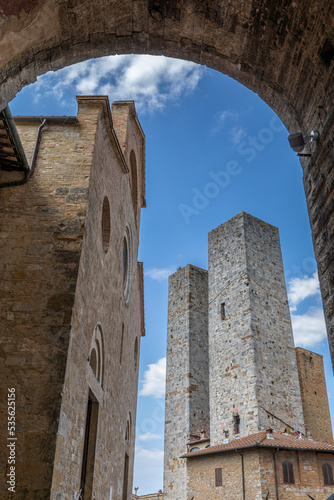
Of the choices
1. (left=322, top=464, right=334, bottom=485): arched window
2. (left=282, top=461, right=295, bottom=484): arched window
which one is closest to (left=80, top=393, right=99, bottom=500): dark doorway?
(left=282, top=461, right=295, bottom=484): arched window

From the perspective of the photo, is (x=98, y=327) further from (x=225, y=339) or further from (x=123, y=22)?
(x=225, y=339)

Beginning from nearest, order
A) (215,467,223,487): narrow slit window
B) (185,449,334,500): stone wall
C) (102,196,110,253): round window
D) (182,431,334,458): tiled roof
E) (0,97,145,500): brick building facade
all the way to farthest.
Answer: (0,97,145,500): brick building facade < (102,196,110,253): round window < (185,449,334,500): stone wall < (182,431,334,458): tiled roof < (215,467,223,487): narrow slit window

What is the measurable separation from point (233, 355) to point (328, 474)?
18.2ft

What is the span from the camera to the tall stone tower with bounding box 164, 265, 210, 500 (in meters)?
20.3

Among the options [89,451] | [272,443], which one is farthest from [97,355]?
[272,443]

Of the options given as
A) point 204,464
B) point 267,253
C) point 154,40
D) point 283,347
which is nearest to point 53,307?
point 154,40

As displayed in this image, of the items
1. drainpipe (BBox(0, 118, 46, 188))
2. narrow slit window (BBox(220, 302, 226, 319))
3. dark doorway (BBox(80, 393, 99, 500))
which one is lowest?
dark doorway (BBox(80, 393, 99, 500))

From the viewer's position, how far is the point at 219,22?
13.0 ft

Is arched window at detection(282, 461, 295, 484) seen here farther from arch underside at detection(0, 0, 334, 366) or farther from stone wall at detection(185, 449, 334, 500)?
arch underside at detection(0, 0, 334, 366)

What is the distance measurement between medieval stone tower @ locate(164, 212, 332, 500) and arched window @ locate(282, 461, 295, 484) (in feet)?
5.40

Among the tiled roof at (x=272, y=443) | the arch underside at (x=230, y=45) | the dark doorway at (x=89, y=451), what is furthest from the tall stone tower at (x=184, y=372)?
the arch underside at (x=230, y=45)

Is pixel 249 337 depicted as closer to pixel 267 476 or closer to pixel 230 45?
pixel 267 476

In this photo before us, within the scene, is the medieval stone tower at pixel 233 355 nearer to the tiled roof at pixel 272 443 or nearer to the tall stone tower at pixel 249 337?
the tall stone tower at pixel 249 337

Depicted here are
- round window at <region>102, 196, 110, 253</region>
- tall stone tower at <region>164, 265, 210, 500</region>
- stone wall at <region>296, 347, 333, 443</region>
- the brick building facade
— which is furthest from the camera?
tall stone tower at <region>164, 265, 210, 500</region>
